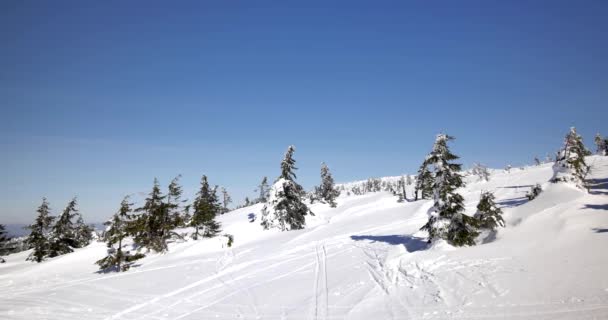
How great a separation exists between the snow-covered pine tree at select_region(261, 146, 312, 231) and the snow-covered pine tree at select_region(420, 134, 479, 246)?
76.5ft

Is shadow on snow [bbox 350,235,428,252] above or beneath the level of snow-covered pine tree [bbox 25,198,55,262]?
beneath

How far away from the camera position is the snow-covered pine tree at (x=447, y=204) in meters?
16.7

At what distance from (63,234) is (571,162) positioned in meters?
60.0

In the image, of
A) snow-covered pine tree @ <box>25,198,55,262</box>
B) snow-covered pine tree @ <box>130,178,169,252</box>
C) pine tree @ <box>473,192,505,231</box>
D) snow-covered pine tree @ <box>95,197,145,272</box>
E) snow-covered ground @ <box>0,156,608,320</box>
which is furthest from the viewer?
snow-covered pine tree @ <box>25,198,55,262</box>

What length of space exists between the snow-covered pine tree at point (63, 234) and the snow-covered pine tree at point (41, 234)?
0.69 m

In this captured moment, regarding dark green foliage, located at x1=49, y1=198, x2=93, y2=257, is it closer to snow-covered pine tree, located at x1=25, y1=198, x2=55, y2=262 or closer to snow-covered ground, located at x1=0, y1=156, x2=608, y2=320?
snow-covered pine tree, located at x1=25, y1=198, x2=55, y2=262

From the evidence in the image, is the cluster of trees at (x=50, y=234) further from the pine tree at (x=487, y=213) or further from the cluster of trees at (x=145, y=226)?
the pine tree at (x=487, y=213)

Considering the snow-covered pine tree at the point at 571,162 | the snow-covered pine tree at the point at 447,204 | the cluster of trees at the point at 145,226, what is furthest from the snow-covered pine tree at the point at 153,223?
the snow-covered pine tree at the point at 571,162

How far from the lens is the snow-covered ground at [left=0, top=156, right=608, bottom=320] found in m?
9.56

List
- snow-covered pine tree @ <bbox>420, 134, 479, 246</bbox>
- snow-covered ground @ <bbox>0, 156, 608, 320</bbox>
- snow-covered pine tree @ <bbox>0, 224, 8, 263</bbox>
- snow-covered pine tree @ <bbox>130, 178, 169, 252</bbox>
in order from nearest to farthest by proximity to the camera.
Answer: snow-covered ground @ <bbox>0, 156, 608, 320</bbox>
snow-covered pine tree @ <bbox>420, 134, 479, 246</bbox>
snow-covered pine tree @ <bbox>130, 178, 169, 252</bbox>
snow-covered pine tree @ <bbox>0, 224, 8, 263</bbox>

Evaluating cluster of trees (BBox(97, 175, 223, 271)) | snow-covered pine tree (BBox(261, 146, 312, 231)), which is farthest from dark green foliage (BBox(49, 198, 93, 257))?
snow-covered pine tree (BBox(261, 146, 312, 231))

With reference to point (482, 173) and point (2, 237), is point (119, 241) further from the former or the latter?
point (482, 173)

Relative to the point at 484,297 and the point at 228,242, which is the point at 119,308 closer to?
the point at 484,297

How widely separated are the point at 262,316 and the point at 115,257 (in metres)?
19.4
